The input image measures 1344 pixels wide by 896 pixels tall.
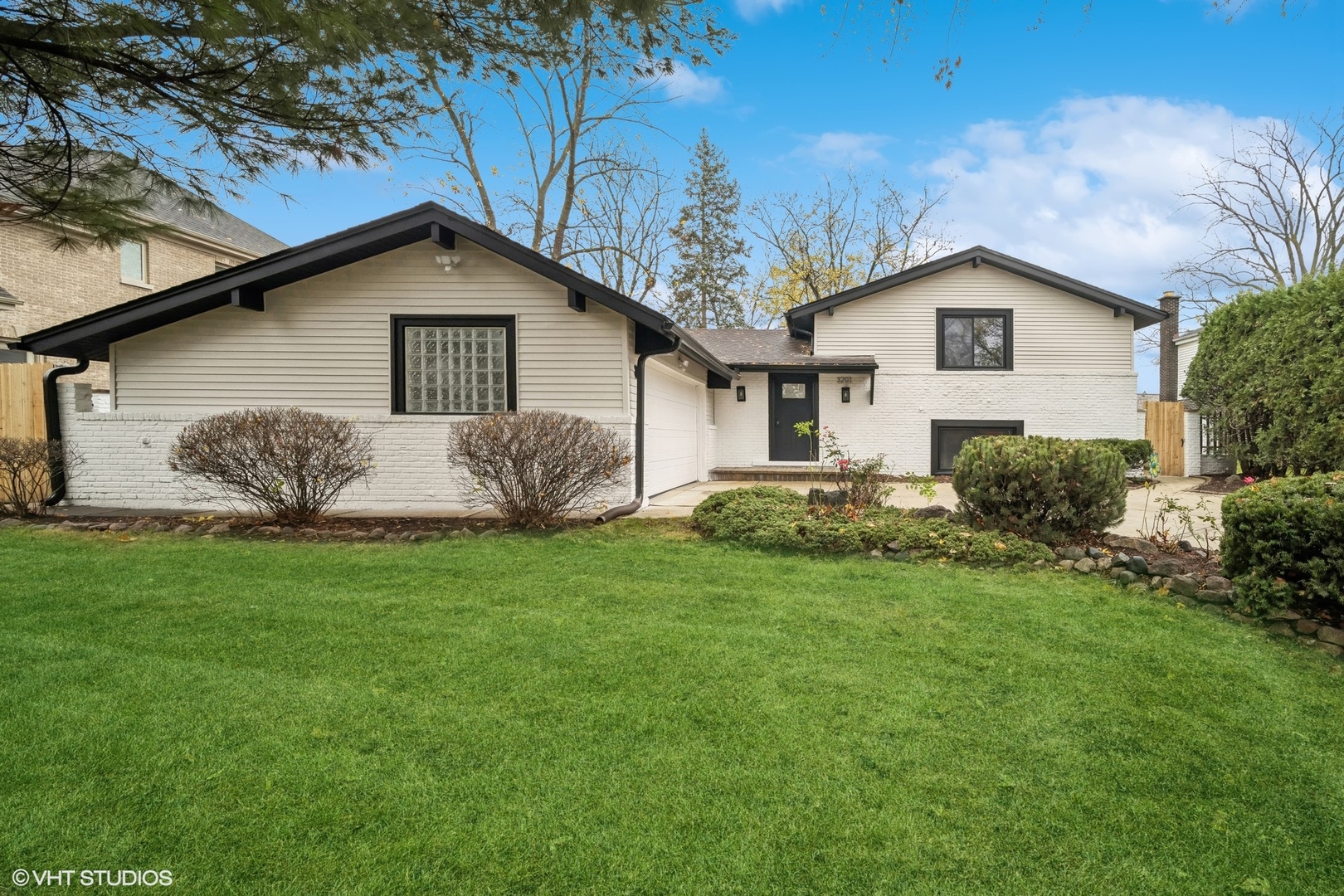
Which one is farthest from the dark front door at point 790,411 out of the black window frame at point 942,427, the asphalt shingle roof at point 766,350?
the black window frame at point 942,427

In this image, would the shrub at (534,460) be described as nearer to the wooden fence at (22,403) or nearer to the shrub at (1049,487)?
the shrub at (1049,487)

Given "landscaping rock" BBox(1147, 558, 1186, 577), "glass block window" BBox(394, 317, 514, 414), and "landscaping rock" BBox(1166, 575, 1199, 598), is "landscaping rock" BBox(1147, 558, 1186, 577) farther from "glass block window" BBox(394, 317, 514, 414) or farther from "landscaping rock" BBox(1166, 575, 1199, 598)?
"glass block window" BBox(394, 317, 514, 414)

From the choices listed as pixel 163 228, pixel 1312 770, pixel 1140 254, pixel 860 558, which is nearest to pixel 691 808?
pixel 1312 770

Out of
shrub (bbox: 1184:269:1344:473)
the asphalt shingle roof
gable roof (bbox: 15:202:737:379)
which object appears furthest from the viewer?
the asphalt shingle roof

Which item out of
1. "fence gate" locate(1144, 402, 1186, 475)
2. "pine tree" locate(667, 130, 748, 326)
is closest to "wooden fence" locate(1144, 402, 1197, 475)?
"fence gate" locate(1144, 402, 1186, 475)

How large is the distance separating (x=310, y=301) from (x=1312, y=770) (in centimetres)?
990

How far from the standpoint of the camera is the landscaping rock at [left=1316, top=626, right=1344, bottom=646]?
12.1ft

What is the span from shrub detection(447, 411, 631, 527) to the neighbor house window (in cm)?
1783

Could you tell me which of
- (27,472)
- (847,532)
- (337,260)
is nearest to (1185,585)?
(847,532)

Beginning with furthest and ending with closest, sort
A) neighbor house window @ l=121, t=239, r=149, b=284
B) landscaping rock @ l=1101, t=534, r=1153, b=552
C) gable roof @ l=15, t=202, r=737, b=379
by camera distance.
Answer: neighbor house window @ l=121, t=239, r=149, b=284, gable roof @ l=15, t=202, r=737, b=379, landscaping rock @ l=1101, t=534, r=1153, b=552

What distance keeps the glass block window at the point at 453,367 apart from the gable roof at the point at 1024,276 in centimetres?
807

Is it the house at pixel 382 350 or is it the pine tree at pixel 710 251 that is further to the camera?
the pine tree at pixel 710 251

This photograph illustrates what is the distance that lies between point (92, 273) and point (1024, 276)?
2263 centimetres

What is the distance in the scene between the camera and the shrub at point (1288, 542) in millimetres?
3715
